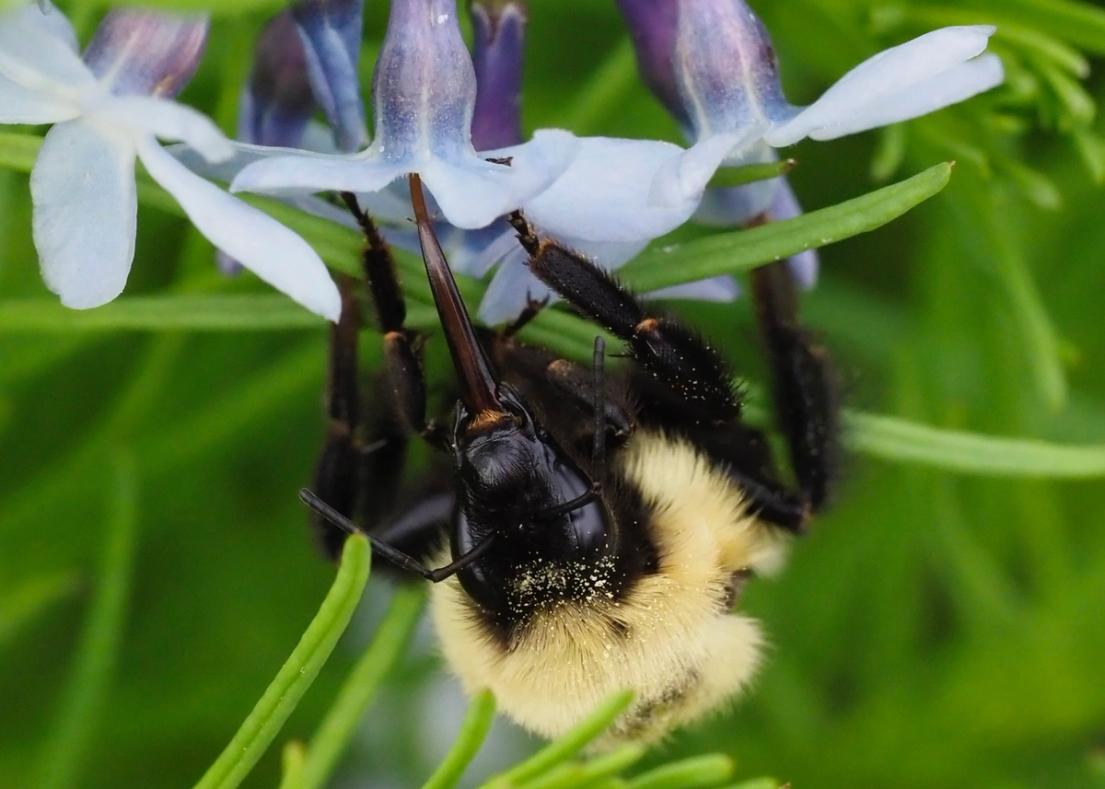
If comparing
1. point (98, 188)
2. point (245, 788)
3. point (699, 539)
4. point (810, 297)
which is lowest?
point (245, 788)

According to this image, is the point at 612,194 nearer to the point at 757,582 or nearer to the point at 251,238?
the point at 251,238

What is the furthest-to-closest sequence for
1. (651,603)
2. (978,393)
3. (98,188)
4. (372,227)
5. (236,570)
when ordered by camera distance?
(236,570), (978,393), (651,603), (372,227), (98,188)

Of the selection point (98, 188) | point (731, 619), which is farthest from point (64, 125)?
point (731, 619)

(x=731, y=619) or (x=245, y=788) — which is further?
(x=245, y=788)

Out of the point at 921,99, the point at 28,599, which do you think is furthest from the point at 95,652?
the point at 921,99

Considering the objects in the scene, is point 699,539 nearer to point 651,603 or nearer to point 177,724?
point 651,603

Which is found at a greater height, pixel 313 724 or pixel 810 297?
pixel 810 297

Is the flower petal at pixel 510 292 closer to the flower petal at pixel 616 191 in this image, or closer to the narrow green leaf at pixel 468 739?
the flower petal at pixel 616 191
